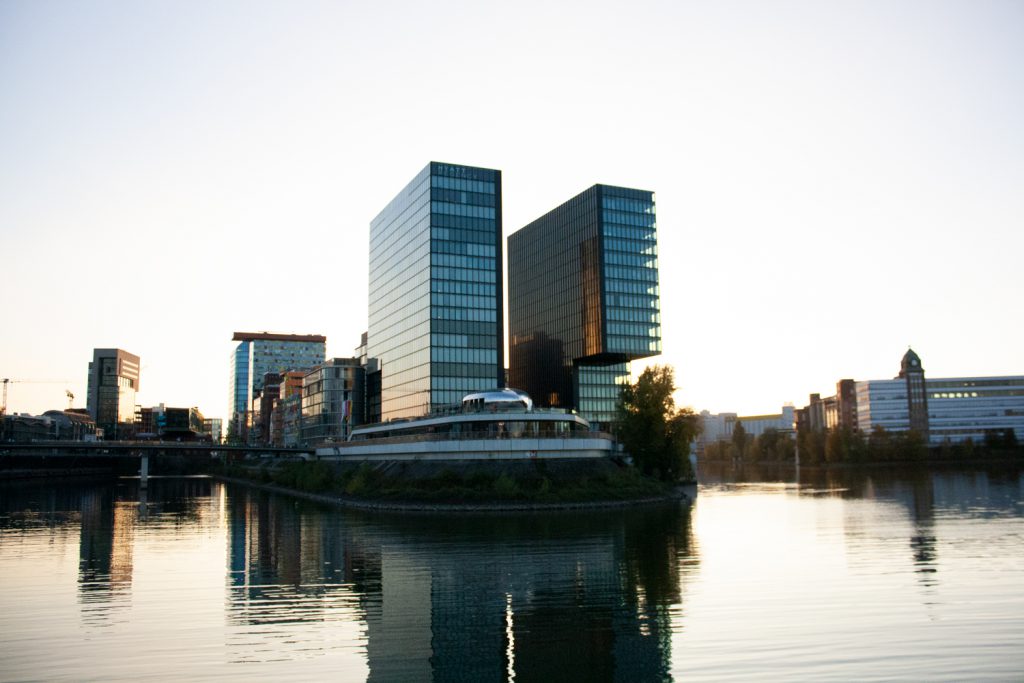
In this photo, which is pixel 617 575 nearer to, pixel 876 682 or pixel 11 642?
pixel 876 682

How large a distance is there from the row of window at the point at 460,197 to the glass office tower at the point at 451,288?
0.63 feet

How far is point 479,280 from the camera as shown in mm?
144375

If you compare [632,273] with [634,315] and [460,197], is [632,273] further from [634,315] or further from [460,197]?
[460,197]

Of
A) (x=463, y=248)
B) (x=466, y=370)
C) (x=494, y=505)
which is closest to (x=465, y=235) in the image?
(x=463, y=248)

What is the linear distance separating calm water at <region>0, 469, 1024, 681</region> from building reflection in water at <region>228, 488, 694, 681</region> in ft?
0.55

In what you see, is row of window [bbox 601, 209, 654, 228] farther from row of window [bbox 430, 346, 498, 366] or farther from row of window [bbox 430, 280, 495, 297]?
row of window [bbox 430, 346, 498, 366]

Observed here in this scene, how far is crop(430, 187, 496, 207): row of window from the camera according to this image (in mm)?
142625

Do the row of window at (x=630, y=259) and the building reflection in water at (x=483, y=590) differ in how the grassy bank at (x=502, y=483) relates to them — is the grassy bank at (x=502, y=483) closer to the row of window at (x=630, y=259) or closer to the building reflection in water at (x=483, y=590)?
the building reflection in water at (x=483, y=590)

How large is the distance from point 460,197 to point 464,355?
30.9 m

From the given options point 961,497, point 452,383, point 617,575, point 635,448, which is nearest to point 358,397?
point 452,383

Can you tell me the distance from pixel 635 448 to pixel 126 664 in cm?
9711

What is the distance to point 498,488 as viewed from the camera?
291 ft

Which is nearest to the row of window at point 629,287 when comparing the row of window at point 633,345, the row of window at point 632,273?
the row of window at point 632,273

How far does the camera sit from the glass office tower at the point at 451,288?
140625 mm
